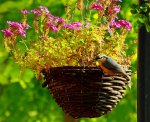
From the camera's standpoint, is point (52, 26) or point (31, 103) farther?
point (31, 103)

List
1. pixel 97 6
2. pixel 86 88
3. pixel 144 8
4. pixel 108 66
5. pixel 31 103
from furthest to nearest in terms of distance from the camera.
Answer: pixel 31 103 → pixel 97 6 → pixel 86 88 → pixel 108 66 → pixel 144 8

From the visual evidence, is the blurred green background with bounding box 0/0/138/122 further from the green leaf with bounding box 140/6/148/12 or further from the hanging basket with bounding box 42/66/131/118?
the green leaf with bounding box 140/6/148/12

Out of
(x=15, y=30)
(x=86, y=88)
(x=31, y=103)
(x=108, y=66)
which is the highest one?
(x=15, y=30)

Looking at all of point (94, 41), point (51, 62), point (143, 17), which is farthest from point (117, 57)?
point (143, 17)

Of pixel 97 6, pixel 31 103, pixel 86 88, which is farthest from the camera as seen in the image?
pixel 31 103

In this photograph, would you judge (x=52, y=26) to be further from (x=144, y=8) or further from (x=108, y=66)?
(x=144, y=8)

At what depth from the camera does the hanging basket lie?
115 inches

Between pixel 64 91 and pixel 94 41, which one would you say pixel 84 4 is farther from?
pixel 64 91

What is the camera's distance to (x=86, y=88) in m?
2.97

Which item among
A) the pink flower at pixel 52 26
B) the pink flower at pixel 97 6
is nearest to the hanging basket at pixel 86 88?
the pink flower at pixel 52 26

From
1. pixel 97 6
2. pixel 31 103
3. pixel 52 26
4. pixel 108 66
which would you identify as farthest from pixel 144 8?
pixel 31 103

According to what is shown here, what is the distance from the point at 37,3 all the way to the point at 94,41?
3.99 m

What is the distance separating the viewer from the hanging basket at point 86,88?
115 inches

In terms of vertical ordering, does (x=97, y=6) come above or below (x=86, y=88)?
above
